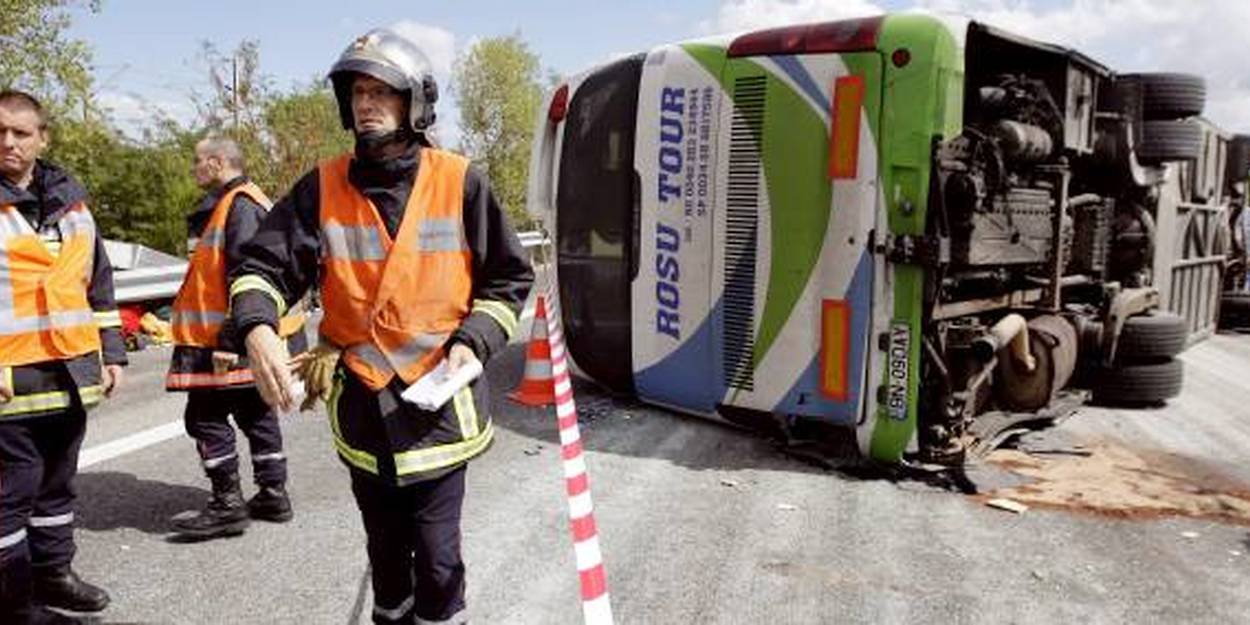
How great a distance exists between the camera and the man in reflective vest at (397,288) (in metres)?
2.35

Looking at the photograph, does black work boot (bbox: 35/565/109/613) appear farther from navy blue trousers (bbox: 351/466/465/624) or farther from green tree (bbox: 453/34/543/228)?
green tree (bbox: 453/34/543/228)

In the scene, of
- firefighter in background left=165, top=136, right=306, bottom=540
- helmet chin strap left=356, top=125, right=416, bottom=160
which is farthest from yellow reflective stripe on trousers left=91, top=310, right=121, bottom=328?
helmet chin strap left=356, top=125, right=416, bottom=160

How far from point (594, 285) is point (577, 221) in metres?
0.46

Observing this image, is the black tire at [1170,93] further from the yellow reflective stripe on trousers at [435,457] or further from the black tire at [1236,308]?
the yellow reflective stripe on trousers at [435,457]

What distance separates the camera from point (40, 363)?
306 cm

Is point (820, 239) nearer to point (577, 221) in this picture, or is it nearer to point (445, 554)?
point (577, 221)

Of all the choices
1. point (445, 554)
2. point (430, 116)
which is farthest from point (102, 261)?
point (445, 554)

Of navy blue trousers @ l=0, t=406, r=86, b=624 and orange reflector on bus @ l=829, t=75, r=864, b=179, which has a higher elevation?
orange reflector on bus @ l=829, t=75, r=864, b=179

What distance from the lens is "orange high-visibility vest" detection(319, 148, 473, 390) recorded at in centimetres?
235

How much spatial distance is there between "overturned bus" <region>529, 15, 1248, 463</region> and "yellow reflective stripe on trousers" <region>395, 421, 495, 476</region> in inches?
114

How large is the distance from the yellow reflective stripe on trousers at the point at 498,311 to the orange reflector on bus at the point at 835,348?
280 cm

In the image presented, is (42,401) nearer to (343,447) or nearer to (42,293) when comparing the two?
(42,293)

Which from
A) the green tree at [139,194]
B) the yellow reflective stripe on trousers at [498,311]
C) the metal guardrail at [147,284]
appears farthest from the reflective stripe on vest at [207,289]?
the green tree at [139,194]

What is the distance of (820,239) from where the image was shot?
493cm
